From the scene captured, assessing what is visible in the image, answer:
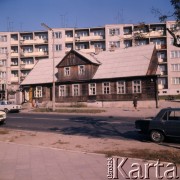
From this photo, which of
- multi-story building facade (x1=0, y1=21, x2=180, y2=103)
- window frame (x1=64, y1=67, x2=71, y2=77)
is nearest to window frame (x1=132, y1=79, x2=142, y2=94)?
window frame (x1=64, y1=67, x2=71, y2=77)

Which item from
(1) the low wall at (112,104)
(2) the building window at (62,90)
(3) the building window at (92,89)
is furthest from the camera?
(2) the building window at (62,90)

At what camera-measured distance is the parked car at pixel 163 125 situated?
12.5m

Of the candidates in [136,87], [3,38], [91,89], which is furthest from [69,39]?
[136,87]

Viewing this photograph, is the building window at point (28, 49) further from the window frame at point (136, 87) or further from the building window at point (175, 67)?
the window frame at point (136, 87)

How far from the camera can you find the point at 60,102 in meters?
42.4

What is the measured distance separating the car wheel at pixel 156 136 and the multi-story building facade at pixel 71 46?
5003 centimetres

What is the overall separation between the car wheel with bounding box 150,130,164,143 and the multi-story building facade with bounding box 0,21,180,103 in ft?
164

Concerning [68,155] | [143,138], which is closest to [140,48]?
[143,138]

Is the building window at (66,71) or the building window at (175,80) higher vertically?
the building window at (66,71)

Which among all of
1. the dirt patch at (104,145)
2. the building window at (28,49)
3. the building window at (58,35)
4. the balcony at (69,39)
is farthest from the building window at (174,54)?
the dirt patch at (104,145)

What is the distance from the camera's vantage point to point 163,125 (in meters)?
12.7

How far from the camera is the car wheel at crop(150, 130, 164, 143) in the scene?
12.9 metres

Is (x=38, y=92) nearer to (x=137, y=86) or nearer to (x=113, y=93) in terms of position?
(x=113, y=93)

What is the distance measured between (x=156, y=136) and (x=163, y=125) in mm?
605
